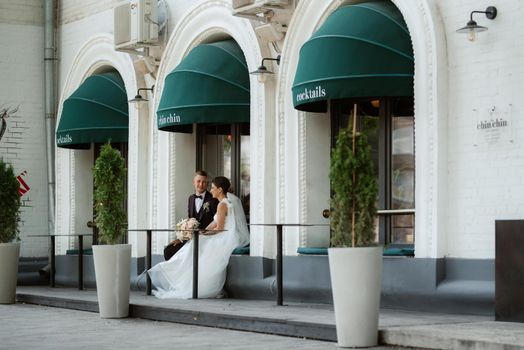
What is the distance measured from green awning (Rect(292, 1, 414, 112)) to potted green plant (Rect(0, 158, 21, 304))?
5227 mm

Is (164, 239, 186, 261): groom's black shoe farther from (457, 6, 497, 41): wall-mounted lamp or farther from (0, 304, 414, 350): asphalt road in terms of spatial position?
(457, 6, 497, 41): wall-mounted lamp

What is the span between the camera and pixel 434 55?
1243cm

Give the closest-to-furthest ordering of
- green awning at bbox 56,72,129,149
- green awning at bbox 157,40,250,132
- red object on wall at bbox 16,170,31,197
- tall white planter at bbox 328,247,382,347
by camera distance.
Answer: tall white planter at bbox 328,247,382,347 → green awning at bbox 157,40,250,132 → green awning at bbox 56,72,129,149 → red object on wall at bbox 16,170,31,197

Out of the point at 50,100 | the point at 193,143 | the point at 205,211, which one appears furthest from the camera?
the point at 50,100

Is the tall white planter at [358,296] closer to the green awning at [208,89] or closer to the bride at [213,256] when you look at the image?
the bride at [213,256]

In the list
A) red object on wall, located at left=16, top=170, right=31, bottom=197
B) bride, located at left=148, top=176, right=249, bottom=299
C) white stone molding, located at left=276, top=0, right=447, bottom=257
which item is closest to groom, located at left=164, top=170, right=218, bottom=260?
bride, located at left=148, top=176, right=249, bottom=299

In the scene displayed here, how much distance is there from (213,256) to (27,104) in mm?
6938

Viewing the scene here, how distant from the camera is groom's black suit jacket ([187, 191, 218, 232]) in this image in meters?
16.0

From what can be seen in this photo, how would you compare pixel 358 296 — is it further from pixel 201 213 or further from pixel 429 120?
pixel 201 213

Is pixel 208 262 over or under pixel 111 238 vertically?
under

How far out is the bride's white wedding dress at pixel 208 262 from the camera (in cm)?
1551

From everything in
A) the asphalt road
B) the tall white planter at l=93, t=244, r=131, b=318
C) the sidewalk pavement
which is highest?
the tall white planter at l=93, t=244, r=131, b=318

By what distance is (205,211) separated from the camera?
16016 millimetres

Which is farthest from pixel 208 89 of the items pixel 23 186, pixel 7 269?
pixel 23 186
